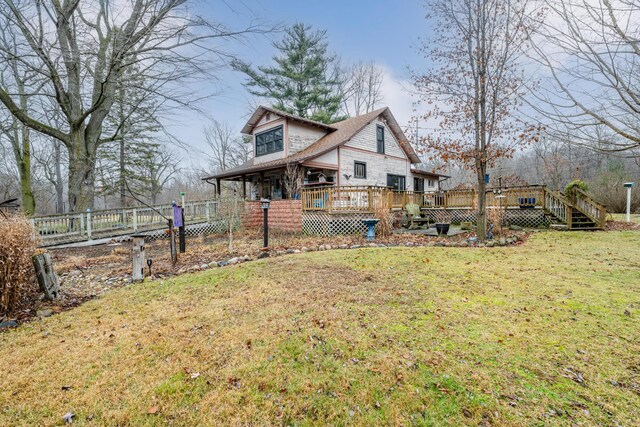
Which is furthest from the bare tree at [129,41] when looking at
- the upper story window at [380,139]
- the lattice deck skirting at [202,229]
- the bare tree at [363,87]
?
the bare tree at [363,87]

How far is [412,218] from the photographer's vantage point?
1313 cm

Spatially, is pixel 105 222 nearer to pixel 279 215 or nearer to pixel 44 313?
pixel 279 215

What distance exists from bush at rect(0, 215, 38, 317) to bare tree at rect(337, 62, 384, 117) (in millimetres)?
28140

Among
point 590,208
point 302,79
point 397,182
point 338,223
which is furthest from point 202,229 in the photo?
point 302,79

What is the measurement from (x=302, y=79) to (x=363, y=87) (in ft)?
24.9

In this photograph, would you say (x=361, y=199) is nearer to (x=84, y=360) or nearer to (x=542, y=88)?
(x=542, y=88)

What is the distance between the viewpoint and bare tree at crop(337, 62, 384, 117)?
29.2m

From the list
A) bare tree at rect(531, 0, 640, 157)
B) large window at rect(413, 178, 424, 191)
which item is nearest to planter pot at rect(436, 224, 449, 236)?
bare tree at rect(531, 0, 640, 157)

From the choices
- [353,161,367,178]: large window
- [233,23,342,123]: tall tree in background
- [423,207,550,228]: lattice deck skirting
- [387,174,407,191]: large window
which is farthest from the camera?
[233,23,342,123]: tall tree in background

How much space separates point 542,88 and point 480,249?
5.30 meters

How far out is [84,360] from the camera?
2785 mm

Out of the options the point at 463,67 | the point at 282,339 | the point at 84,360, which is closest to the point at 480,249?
the point at 463,67

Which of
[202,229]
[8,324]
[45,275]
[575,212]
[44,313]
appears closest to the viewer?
[8,324]

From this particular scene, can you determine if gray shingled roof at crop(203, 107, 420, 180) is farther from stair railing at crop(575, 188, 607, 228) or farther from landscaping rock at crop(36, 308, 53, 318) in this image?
Answer: landscaping rock at crop(36, 308, 53, 318)
